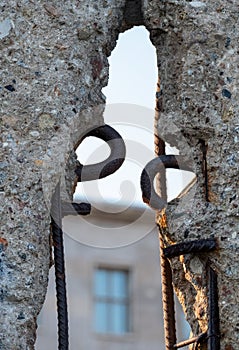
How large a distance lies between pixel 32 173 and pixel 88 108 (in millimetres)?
254

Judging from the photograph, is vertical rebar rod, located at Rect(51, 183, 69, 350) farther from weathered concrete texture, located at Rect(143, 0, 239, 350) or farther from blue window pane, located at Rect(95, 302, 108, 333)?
blue window pane, located at Rect(95, 302, 108, 333)

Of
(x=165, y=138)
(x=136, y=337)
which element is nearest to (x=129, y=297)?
(x=136, y=337)

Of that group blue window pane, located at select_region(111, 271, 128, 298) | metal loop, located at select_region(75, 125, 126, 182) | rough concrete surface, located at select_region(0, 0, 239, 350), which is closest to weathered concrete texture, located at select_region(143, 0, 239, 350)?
rough concrete surface, located at select_region(0, 0, 239, 350)

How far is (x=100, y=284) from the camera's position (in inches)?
622

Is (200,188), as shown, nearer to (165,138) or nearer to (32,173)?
(165,138)

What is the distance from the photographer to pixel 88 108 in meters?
2.99

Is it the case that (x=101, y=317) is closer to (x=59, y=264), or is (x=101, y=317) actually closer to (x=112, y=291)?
(x=112, y=291)

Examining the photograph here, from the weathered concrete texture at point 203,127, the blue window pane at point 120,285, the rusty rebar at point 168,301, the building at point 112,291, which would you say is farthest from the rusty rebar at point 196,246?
the blue window pane at point 120,285

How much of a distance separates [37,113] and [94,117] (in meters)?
0.17

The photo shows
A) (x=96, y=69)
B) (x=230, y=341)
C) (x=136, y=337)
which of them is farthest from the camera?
(x=136, y=337)

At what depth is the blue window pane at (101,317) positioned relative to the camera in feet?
51.7

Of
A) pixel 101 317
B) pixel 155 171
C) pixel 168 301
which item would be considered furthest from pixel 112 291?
pixel 155 171

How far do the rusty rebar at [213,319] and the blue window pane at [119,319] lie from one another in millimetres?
13060

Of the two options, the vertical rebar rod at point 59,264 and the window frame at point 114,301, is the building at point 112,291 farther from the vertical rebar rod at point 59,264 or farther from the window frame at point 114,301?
the vertical rebar rod at point 59,264
